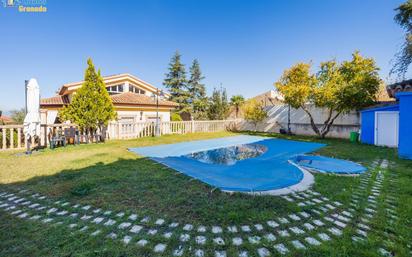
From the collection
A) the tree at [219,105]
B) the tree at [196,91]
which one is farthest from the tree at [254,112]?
the tree at [196,91]

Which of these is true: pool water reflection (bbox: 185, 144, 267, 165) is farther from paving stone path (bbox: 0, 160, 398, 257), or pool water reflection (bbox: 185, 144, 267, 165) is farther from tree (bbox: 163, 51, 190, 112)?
tree (bbox: 163, 51, 190, 112)

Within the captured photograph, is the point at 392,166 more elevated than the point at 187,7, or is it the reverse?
the point at 187,7

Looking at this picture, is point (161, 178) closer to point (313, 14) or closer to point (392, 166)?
point (392, 166)

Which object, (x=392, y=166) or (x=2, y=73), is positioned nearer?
(x=392, y=166)

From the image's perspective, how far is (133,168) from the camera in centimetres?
593

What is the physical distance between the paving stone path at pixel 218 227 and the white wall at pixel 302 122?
12670 millimetres

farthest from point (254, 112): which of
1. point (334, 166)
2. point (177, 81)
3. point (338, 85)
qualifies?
point (177, 81)

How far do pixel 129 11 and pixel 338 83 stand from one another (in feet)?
46.5

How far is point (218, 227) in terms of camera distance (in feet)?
9.08

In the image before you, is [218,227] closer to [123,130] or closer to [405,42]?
[123,130]

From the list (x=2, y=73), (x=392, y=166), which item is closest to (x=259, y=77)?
(x=392, y=166)

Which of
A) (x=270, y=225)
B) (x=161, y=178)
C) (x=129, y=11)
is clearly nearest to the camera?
(x=270, y=225)

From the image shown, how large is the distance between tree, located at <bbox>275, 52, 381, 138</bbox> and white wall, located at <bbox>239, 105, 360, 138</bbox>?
1.96 metres

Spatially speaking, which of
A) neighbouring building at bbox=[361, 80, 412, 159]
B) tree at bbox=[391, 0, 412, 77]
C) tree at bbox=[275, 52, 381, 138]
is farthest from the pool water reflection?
tree at bbox=[391, 0, 412, 77]
